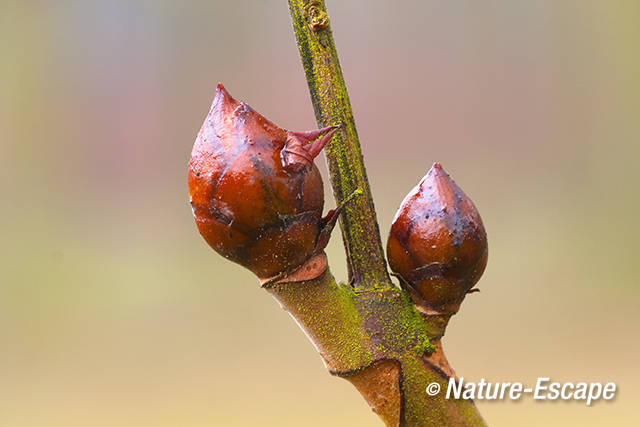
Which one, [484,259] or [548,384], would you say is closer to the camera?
[484,259]

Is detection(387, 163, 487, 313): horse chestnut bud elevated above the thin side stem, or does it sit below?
below

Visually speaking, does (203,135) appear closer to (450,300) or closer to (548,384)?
(450,300)

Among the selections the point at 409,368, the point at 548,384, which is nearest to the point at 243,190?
the point at 409,368

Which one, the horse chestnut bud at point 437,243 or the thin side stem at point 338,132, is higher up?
the thin side stem at point 338,132
